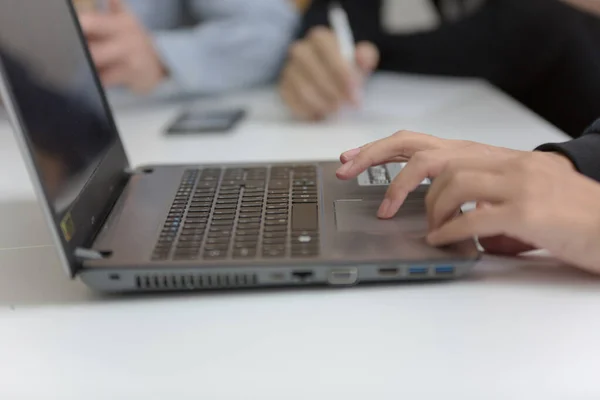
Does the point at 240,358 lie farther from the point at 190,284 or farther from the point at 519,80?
the point at 519,80

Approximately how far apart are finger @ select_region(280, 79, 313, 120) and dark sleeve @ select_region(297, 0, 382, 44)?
0.72 feet

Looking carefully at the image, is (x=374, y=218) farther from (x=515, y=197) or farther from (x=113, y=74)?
(x=113, y=74)

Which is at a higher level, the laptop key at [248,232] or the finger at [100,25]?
the finger at [100,25]

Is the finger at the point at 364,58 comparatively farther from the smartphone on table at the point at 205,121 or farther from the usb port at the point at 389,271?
the usb port at the point at 389,271

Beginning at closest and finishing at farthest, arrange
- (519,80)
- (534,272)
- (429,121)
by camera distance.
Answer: (534,272), (429,121), (519,80)

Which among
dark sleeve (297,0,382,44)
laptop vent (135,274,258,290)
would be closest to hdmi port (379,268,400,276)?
laptop vent (135,274,258,290)

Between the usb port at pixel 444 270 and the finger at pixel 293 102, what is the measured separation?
1.85ft

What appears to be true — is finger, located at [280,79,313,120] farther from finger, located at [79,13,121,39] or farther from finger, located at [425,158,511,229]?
finger, located at [425,158,511,229]

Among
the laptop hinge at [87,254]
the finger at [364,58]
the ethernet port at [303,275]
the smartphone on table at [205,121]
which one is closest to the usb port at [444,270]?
the ethernet port at [303,275]

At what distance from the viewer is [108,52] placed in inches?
42.4

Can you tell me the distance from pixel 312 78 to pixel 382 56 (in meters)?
0.32

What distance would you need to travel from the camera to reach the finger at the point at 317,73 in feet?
3.34

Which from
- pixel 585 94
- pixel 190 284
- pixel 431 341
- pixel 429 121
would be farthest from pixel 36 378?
pixel 585 94

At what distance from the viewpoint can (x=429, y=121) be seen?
0.97 m
